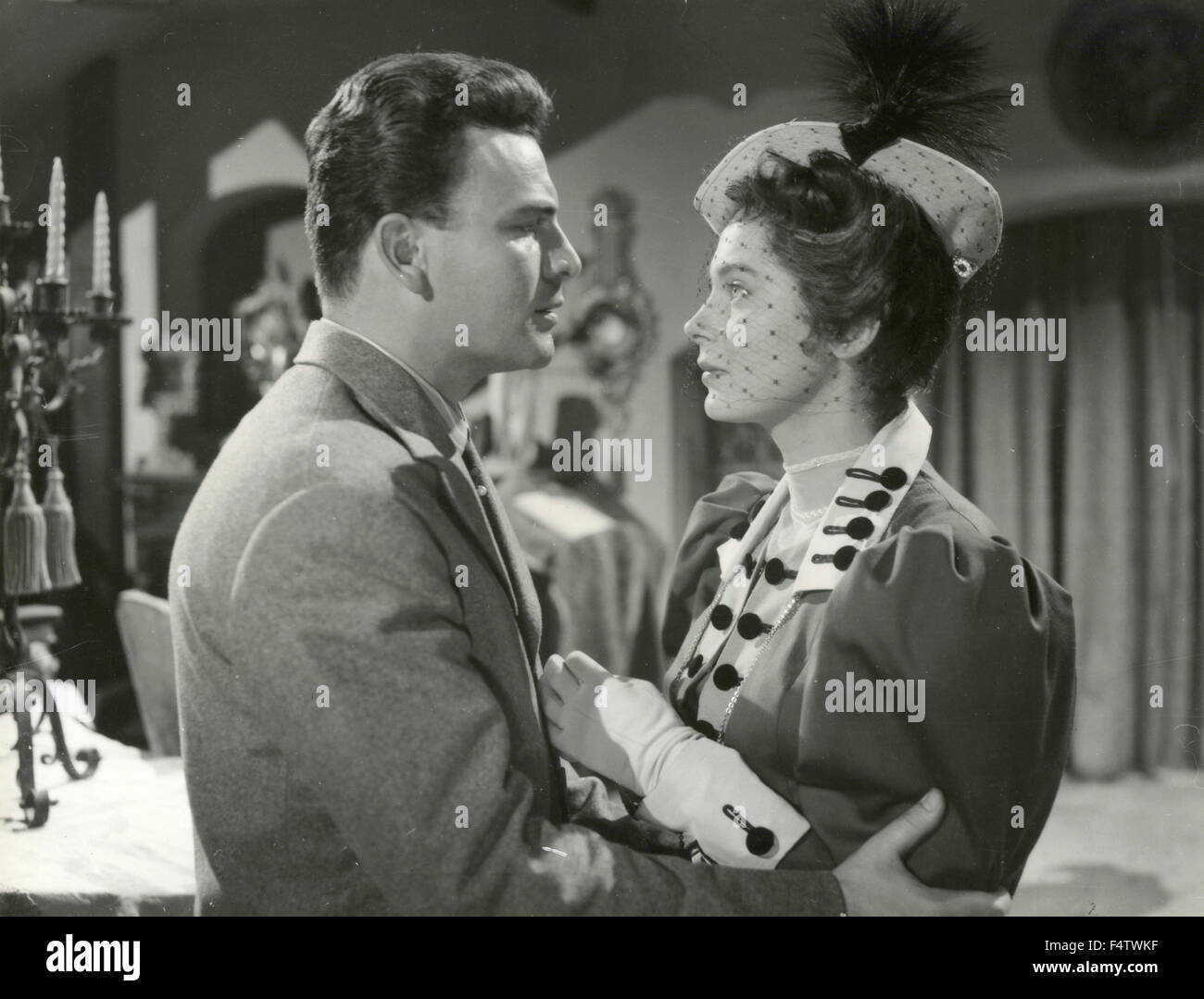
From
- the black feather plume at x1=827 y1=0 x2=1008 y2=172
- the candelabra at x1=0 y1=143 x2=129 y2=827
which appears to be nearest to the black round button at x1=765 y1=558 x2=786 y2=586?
the black feather plume at x1=827 y1=0 x2=1008 y2=172

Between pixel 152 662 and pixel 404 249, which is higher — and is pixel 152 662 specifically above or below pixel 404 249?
below

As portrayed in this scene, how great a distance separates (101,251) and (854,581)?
1.54 m

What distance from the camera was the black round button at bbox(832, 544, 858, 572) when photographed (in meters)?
1.81

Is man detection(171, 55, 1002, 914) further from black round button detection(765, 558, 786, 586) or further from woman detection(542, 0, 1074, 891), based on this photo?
black round button detection(765, 558, 786, 586)

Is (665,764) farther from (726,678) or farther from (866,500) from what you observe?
(866,500)

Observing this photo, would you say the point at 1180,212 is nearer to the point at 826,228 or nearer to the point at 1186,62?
the point at 1186,62

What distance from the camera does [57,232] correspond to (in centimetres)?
217

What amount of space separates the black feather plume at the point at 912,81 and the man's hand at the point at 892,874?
108 centimetres

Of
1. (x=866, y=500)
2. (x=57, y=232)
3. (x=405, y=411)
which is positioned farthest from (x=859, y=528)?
(x=57, y=232)

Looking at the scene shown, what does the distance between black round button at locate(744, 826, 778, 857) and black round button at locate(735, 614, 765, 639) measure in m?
0.31

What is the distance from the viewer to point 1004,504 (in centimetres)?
208

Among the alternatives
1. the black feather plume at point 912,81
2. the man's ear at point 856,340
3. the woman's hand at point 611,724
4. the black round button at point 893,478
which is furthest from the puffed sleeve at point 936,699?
the black feather plume at point 912,81

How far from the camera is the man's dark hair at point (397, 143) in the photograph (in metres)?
1.77
